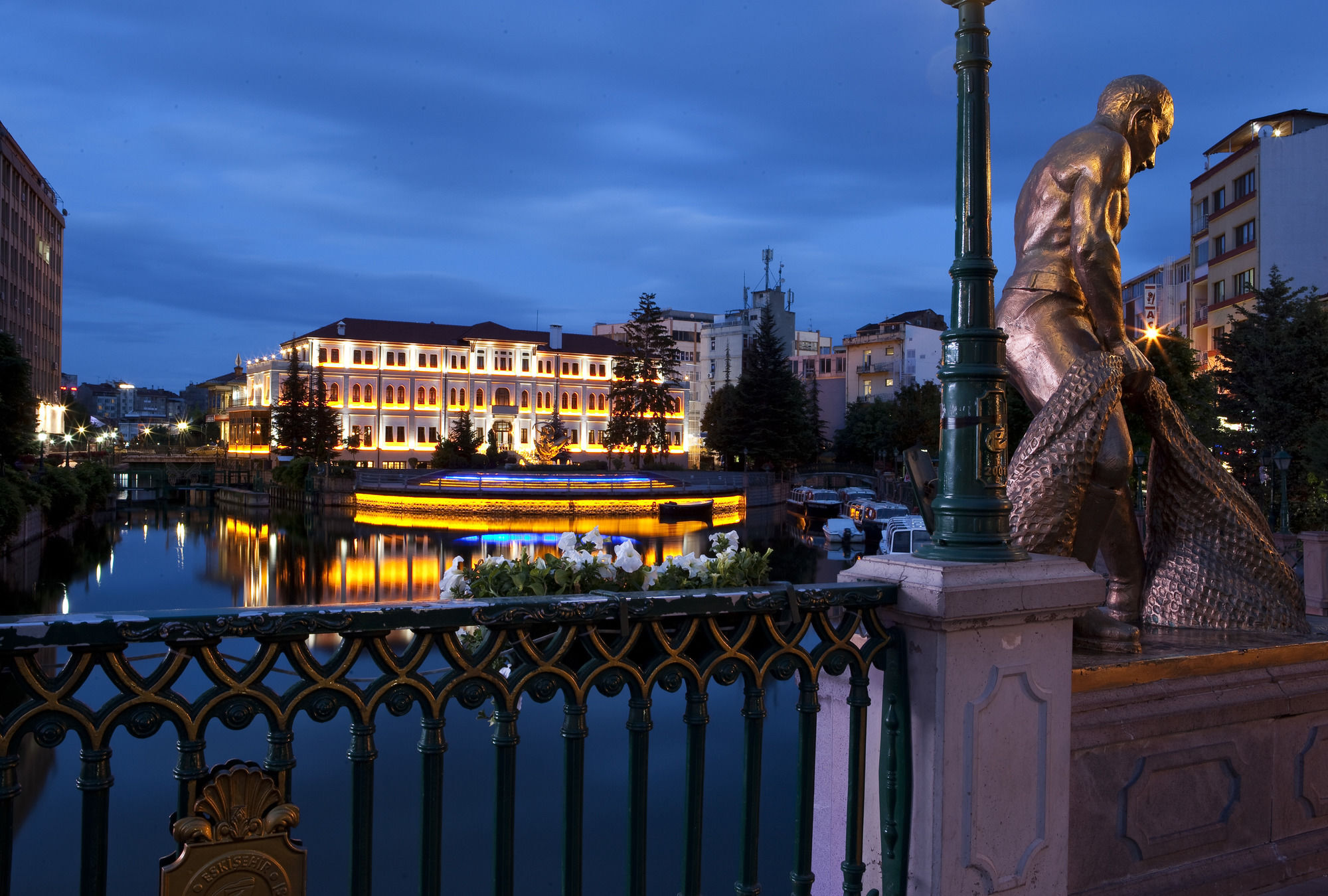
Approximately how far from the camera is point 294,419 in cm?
6831

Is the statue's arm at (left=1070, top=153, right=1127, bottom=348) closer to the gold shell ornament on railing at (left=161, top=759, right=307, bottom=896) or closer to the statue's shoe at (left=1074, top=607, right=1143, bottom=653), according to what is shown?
the statue's shoe at (left=1074, top=607, right=1143, bottom=653)

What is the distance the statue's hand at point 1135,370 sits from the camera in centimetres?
456

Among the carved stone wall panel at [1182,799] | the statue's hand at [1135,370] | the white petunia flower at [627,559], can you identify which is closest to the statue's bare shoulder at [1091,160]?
the statue's hand at [1135,370]

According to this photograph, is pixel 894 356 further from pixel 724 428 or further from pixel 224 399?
pixel 224 399

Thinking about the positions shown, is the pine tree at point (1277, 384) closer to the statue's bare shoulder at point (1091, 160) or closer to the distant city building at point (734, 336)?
the statue's bare shoulder at point (1091, 160)

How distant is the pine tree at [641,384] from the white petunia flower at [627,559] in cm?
6004

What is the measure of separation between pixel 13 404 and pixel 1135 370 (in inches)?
1347

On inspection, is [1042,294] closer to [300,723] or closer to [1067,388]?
[1067,388]

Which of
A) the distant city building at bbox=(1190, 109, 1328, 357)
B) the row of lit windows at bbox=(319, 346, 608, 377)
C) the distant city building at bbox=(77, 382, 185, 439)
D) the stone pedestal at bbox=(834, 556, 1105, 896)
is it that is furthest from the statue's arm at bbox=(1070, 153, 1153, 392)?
the distant city building at bbox=(77, 382, 185, 439)

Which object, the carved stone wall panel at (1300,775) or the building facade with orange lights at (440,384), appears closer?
the carved stone wall panel at (1300,775)

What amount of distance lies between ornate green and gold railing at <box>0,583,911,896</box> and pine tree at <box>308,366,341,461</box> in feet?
225

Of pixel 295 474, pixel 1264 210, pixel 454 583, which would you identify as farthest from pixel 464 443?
pixel 454 583

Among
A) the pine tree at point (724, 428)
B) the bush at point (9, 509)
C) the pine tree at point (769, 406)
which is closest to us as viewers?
the bush at point (9, 509)

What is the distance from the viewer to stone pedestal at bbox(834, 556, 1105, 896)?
283 centimetres
